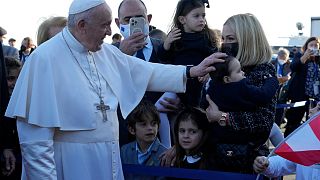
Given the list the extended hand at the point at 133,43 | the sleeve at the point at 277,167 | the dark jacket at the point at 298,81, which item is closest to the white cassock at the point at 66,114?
the extended hand at the point at 133,43

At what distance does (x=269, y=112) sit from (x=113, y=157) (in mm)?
1134

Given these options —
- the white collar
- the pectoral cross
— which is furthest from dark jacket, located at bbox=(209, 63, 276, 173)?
the pectoral cross

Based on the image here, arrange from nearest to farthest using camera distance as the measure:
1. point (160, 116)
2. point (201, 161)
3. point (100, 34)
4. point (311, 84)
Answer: point (100, 34) → point (201, 161) → point (160, 116) → point (311, 84)

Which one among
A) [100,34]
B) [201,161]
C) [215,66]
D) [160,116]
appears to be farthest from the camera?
[160,116]

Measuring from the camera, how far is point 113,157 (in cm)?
341

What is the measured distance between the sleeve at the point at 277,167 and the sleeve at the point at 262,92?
398mm

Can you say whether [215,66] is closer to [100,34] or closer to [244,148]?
[244,148]

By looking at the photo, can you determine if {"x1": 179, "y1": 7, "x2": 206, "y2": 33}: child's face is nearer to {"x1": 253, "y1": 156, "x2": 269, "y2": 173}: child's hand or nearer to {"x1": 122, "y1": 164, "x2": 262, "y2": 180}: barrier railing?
{"x1": 122, "y1": 164, "x2": 262, "y2": 180}: barrier railing

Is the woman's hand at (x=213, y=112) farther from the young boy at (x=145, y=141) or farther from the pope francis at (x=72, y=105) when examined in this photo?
the young boy at (x=145, y=141)

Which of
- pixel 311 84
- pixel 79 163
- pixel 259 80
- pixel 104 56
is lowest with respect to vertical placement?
pixel 311 84

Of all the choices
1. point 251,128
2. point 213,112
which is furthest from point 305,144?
point 213,112

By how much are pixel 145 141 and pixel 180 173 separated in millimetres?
624

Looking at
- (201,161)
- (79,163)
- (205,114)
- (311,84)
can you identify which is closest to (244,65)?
(205,114)

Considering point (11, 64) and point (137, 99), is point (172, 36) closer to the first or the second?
point (137, 99)
